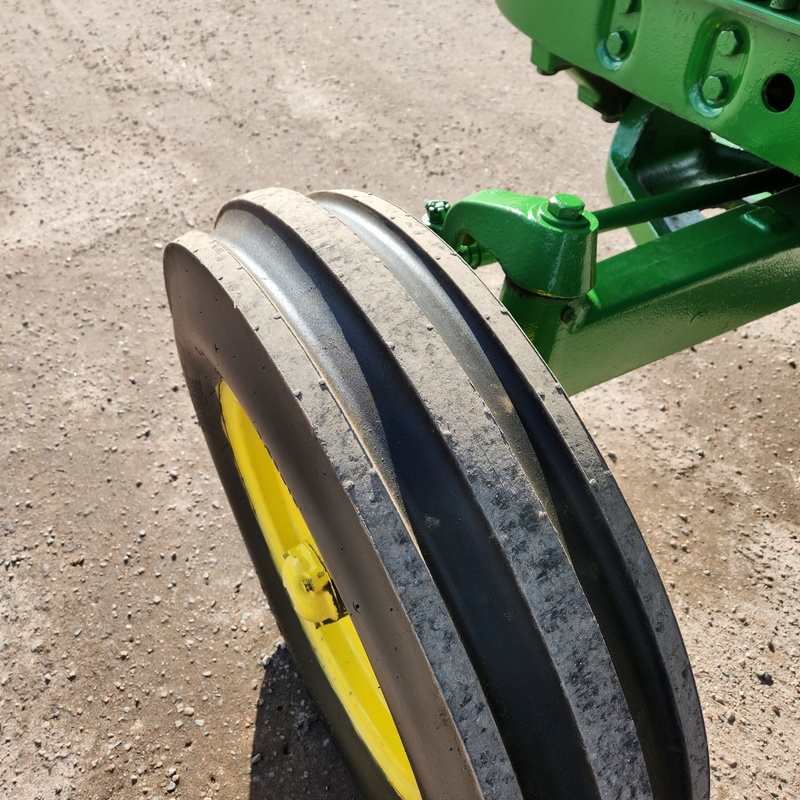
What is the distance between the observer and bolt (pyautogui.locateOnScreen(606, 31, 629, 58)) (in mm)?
1700

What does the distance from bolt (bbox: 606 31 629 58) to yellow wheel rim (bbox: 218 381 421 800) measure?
1.10 meters

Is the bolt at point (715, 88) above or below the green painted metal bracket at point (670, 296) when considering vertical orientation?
above

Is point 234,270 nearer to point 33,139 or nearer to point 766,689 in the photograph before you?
point 766,689

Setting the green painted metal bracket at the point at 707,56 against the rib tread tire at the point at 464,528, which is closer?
the rib tread tire at the point at 464,528

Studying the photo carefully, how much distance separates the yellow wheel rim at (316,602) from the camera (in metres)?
1.55

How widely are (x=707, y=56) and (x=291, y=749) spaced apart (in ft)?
5.92

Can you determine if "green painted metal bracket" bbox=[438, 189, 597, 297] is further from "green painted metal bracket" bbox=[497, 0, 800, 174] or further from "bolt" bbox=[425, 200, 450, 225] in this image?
"green painted metal bracket" bbox=[497, 0, 800, 174]

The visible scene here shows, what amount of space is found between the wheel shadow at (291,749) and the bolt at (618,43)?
1.70 metres

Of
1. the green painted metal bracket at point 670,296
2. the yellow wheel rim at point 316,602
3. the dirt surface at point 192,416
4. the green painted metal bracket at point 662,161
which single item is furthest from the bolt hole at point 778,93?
the dirt surface at point 192,416

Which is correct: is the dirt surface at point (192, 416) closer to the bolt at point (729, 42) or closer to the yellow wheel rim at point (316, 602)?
the yellow wheel rim at point (316, 602)

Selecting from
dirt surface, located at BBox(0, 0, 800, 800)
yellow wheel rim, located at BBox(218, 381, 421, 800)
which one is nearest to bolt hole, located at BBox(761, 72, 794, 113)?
yellow wheel rim, located at BBox(218, 381, 421, 800)

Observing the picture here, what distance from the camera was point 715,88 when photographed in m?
1.49

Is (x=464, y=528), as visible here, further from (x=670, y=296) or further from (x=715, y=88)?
(x=715, y=88)

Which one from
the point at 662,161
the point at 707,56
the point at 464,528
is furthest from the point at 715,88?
the point at 464,528
